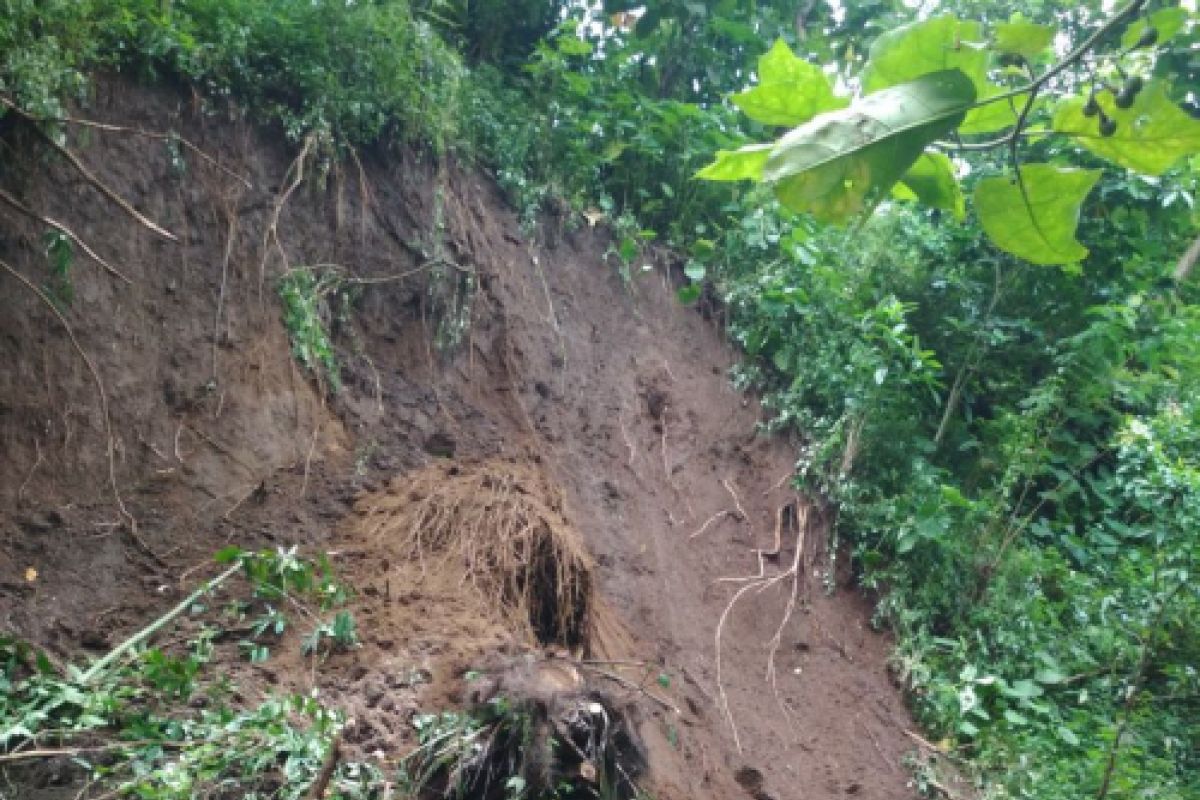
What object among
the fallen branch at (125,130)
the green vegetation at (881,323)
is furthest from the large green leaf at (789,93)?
the fallen branch at (125,130)

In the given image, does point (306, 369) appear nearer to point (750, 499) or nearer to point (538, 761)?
point (538, 761)

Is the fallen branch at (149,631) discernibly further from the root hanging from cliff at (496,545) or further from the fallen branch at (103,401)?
the root hanging from cliff at (496,545)

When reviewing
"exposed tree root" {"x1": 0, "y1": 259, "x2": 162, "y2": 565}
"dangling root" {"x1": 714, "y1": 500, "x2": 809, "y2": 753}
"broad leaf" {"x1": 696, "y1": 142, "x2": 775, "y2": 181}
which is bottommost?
"dangling root" {"x1": 714, "y1": 500, "x2": 809, "y2": 753}

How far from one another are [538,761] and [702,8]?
6.71 m

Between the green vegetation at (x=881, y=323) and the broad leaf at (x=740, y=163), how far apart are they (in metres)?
2.56

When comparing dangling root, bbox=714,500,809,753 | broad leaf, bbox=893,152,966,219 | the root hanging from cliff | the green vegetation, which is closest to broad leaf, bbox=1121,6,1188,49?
broad leaf, bbox=893,152,966,219

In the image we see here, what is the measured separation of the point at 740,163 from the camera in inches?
57.8

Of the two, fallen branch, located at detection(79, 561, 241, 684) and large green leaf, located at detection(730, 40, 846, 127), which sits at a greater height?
large green leaf, located at detection(730, 40, 846, 127)

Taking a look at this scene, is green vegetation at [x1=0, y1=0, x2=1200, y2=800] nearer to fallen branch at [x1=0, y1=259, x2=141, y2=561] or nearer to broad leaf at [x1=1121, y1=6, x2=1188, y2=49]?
fallen branch at [x1=0, y1=259, x2=141, y2=561]

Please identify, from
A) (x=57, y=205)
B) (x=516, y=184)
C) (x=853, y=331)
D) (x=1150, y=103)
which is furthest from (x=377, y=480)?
(x=1150, y=103)

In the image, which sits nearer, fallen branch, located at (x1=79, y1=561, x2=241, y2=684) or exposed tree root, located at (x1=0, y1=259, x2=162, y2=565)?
fallen branch, located at (x1=79, y1=561, x2=241, y2=684)

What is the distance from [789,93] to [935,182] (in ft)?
0.91

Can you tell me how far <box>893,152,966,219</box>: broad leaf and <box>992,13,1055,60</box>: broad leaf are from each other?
18 centimetres

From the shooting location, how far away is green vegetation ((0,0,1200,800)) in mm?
5492
